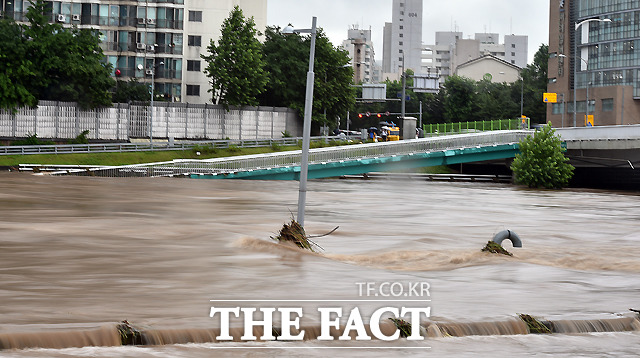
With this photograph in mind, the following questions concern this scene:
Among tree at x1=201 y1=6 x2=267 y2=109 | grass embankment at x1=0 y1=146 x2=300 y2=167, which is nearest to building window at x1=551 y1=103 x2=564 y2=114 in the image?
tree at x1=201 y1=6 x2=267 y2=109

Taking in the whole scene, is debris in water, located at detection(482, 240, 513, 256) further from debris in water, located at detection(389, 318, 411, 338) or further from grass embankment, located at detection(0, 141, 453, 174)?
grass embankment, located at detection(0, 141, 453, 174)

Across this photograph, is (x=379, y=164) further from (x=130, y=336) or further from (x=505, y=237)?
(x=130, y=336)

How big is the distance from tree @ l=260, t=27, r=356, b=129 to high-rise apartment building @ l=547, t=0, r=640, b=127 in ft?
89.5

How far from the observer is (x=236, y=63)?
→ 95.1 m

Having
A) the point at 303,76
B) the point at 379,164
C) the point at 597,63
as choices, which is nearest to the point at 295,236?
the point at 379,164

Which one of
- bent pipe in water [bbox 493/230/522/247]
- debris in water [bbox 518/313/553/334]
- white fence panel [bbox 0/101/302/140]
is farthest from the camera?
white fence panel [bbox 0/101/302/140]

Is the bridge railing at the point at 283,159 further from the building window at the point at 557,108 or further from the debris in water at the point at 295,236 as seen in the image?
the debris in water at the point at 295,236

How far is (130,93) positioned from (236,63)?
1184 cm

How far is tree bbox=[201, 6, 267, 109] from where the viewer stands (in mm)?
94750

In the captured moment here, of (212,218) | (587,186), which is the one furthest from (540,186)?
(212,218)

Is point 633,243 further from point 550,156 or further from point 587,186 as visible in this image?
point 587,186

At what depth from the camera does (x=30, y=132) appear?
86.6 metres

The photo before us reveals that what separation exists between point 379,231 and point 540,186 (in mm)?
51844

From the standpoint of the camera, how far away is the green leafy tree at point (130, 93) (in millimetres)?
98500
